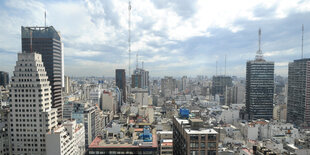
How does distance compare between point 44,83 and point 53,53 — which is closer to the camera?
point 44,83

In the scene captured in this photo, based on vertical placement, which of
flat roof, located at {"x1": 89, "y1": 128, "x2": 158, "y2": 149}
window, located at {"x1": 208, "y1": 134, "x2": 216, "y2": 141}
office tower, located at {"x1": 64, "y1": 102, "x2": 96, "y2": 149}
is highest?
window, located at {"x1": 208, "y1": 134, "x2": 216, "y2": 141}

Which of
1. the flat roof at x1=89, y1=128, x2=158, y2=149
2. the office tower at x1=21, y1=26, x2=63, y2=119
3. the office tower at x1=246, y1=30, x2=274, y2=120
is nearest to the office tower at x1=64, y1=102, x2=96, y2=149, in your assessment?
the office tower at x1=21, y1=26, x2=63, y2=119

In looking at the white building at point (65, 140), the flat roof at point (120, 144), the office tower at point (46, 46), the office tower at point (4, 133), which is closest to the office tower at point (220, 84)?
the office tower at point (46, 46)

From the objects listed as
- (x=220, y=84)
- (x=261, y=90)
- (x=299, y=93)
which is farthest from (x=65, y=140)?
(x=220, y=84)

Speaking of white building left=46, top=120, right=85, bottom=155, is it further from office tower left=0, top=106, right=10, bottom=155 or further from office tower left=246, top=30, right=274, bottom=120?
office tower left=246, top=30, right=274, bottom=120

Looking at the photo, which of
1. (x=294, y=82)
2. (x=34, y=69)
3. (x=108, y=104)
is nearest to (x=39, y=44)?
(x=34, y=69)

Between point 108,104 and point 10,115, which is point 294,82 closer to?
point 108,104

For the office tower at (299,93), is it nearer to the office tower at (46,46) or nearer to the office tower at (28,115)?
the office tower at (28,115)
